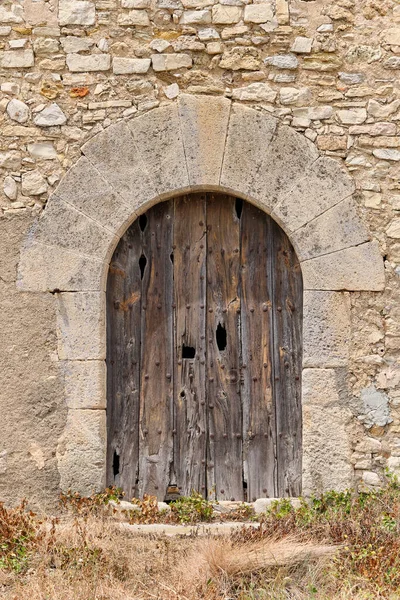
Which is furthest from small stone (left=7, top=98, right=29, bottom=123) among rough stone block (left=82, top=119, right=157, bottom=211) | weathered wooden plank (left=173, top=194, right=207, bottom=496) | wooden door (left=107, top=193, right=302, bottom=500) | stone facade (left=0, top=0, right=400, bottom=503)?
weathered wooden plank (left=173, top=194, right=207, bottom=496)

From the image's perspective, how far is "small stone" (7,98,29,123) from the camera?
541 centimetres

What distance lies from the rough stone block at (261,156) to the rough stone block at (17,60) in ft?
4.29

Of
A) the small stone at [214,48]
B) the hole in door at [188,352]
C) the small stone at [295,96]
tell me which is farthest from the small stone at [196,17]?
the hole in door at [188,352]

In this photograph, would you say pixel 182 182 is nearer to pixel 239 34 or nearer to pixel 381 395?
pixel 239 34

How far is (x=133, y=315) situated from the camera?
5543mm

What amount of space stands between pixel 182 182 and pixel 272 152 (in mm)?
579

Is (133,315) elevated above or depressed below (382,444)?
above

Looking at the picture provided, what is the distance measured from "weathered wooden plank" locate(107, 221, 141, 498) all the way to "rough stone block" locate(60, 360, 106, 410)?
8.0 inches

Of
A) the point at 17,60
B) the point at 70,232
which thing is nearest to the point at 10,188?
the point at 70,232

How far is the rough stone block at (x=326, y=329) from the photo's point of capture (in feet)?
17.1

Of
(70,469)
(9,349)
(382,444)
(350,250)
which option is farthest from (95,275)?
(382,444)

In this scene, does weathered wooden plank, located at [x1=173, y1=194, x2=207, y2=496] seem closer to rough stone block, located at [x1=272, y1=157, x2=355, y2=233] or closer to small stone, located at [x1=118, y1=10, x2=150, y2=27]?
rough stone block, located at [x1=272, y1=157, x2=355, y2=233]

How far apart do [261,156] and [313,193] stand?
0.39m

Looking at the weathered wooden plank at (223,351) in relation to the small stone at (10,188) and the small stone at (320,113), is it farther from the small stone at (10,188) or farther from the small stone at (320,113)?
the small stone at (10,188)
